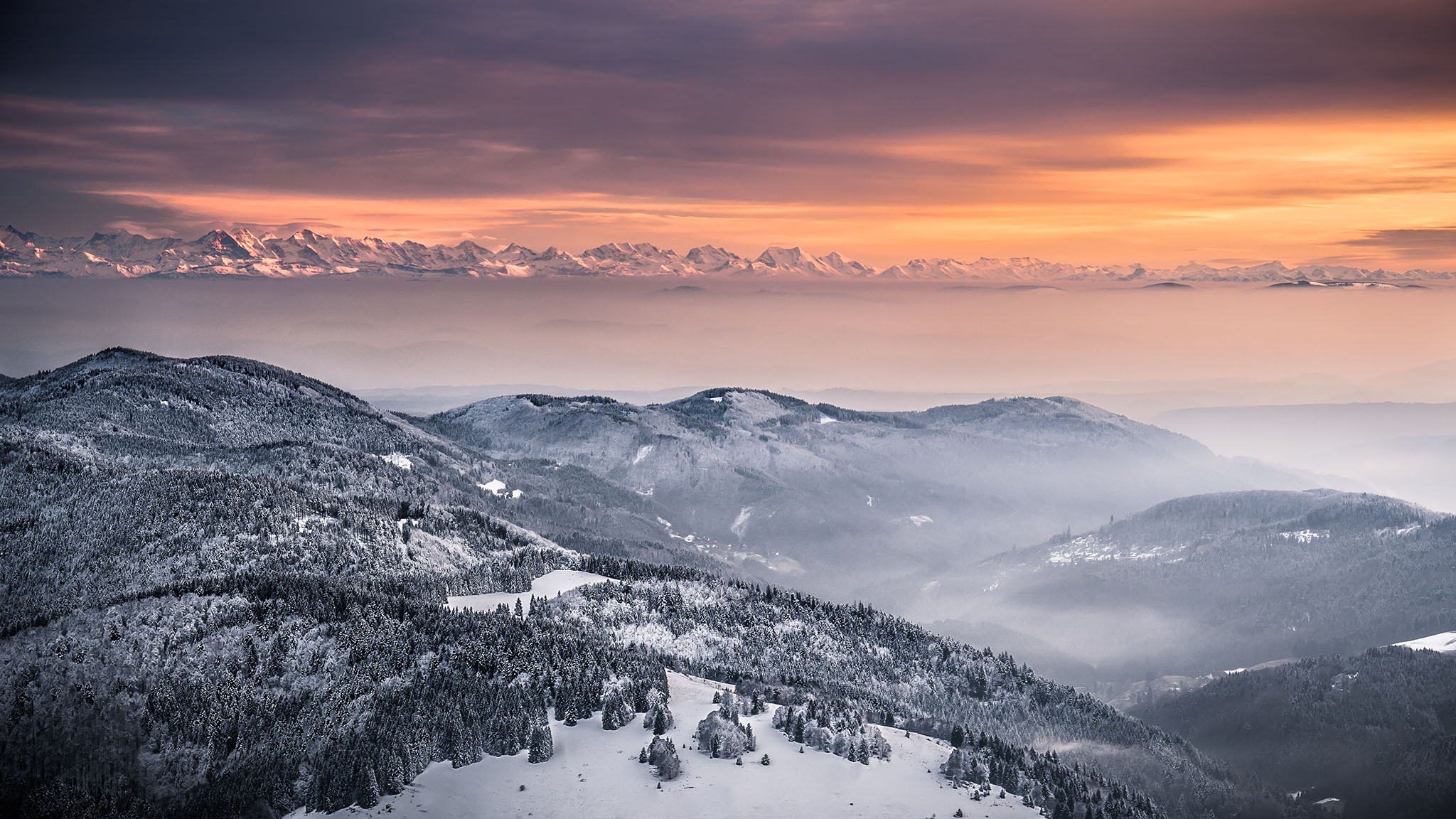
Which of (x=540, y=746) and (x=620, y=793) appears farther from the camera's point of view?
(x=540, y=746)

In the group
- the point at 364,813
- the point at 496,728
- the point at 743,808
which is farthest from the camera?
the point at 496,728

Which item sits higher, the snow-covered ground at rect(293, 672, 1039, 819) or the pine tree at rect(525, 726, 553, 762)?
the pine tree at rect(525, 726, 553, 762)

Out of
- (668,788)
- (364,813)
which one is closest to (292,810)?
(364,813)

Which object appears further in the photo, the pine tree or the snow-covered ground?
the pine tree

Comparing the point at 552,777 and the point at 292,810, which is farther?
the point at 552,777

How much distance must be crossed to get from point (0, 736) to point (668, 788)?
11438 cm

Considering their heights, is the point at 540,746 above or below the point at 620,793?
above

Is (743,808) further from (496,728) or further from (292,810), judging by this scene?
(292,810)

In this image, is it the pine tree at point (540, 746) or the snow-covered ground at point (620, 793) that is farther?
the pine tree at point (540, 746)

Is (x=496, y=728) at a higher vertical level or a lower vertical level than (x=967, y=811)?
higher

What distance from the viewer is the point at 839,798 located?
195 metres

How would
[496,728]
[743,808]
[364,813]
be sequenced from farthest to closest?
[496,728]
[743,808]
[364,813]

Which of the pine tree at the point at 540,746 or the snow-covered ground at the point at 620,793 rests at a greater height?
the pine tree at the point at 540,746

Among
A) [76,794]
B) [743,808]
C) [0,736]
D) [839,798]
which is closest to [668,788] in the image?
[743,808]
